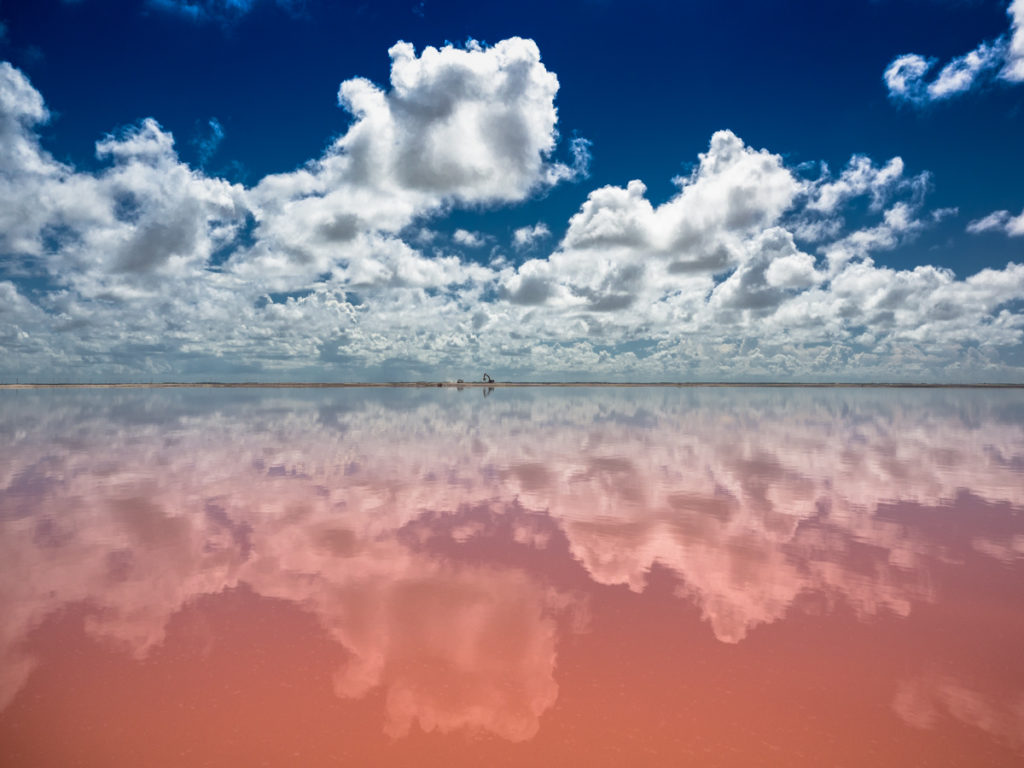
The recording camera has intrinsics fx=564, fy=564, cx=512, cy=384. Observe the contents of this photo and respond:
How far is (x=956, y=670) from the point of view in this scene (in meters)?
7.54

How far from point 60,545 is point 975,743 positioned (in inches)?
653

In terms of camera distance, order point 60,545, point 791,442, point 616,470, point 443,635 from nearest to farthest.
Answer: point 443,635, point 60,545, point 616,470, point 791,442

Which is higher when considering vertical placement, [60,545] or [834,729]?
[834,729]

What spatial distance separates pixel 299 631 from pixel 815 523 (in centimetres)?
1318

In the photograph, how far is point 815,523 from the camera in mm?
15156

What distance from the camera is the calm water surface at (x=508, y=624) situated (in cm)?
610

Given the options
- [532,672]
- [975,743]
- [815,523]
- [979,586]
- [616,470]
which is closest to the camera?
[975,743]

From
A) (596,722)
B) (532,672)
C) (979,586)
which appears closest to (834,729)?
(596,722)

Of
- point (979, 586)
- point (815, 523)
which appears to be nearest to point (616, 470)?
point (815, 523)

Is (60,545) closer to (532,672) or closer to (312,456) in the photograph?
(532,672)

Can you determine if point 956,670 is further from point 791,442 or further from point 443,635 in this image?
point 791,442

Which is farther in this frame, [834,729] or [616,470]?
[616,470]

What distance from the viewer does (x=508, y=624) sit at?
8773 millimetres

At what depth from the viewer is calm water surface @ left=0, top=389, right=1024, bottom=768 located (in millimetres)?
6098
